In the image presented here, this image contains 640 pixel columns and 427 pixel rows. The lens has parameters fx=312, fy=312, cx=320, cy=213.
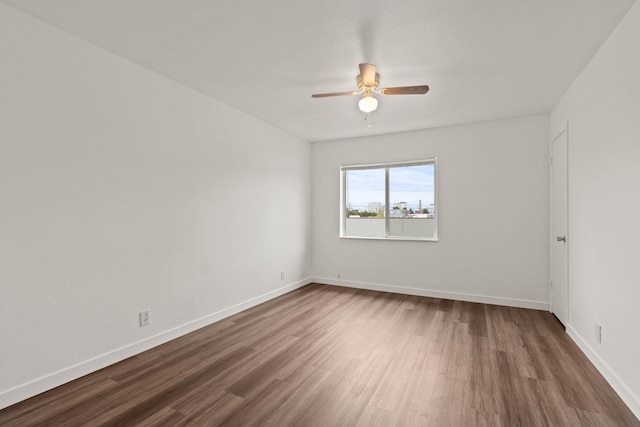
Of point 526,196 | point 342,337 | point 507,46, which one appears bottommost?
point 342,337

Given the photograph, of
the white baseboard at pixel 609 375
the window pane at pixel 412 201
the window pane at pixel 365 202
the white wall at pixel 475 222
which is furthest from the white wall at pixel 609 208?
the window pane at pixel 365 202

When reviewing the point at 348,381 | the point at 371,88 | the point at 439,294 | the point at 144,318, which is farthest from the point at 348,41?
the point at 439,294

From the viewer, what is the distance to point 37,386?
2.13 metres

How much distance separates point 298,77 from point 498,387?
306cm

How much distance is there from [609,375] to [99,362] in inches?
153

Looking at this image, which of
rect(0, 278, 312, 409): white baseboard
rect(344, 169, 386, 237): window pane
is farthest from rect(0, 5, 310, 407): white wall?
rect(344, 169, 386, 237): window pane

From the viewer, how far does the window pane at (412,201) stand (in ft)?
15.8

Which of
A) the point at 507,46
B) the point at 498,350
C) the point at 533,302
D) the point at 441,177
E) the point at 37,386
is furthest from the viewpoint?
the point at 441,177

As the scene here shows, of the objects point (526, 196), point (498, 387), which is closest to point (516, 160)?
point (526, 196)

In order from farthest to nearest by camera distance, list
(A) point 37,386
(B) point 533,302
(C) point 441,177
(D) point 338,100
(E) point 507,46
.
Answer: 1. (C) point 441,177
2. (B) point 533,302
3. (D) point 338,100
4. (E) point 507,46
5. (A) point 37,386

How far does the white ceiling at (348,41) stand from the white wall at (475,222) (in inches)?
32.5

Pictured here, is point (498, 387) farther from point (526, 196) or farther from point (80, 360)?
point (80, 360)

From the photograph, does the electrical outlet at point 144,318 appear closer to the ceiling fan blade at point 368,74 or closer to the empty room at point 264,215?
the empty room at point 264,215

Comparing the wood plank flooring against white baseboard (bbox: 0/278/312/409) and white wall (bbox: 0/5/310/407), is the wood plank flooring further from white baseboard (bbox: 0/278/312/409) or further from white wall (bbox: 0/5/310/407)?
white wall (bbox: 0/5/310/407)
